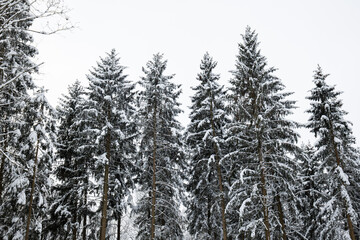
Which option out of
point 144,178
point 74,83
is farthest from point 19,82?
point 144,178

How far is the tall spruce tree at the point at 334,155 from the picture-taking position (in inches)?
652

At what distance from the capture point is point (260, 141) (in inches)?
574

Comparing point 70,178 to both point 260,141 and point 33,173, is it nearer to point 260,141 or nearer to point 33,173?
point 33,173

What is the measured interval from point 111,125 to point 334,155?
1417 centimetres

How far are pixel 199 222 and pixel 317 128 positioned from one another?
1168 cm

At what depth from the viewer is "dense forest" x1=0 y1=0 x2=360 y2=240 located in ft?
48.7

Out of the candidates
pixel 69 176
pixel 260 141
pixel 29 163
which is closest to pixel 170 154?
pixel 260 141

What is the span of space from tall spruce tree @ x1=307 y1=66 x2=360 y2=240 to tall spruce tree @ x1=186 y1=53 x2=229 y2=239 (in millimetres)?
6129

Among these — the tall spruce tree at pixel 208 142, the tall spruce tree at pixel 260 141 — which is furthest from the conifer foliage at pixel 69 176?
the tall spruce tree at pixel 260 141

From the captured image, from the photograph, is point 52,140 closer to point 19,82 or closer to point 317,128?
point 19,82

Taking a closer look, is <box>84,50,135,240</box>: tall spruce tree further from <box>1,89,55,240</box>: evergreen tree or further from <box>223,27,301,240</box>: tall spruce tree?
<box>223,27,301,240</box>: tall spruce tree

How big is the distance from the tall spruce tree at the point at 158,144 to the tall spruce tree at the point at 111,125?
43.5 inches

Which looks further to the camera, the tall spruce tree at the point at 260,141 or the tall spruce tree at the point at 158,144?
the tall spruce tree at the point at 158,144

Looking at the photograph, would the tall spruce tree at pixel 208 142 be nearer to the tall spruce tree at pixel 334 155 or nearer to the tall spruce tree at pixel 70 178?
the tall spruce tree at pixel 334 155
